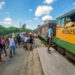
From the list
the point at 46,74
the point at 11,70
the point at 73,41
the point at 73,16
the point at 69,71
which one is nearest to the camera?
the point at 46,74

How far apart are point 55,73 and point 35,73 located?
92 centimetres

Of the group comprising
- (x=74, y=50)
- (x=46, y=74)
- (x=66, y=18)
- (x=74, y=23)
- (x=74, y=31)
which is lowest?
(x=46, y=74)

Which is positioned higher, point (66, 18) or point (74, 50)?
point (66, 18)

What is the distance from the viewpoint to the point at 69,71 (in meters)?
3.85

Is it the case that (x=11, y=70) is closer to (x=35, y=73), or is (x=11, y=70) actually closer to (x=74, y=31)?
(x=35, y=73)

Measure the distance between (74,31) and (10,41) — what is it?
14.5 feet

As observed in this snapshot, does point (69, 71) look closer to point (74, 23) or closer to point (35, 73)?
point (35, 73)

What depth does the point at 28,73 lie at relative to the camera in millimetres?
4141

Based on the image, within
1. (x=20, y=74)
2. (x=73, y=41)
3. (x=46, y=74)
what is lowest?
Answer: (x=20, y=74)

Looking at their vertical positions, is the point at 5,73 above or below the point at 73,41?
below

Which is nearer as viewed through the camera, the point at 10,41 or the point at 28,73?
the point at 28,73

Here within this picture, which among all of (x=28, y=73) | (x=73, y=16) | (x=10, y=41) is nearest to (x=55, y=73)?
(x=28, y=73)

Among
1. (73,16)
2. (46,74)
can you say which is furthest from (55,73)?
(73,16)

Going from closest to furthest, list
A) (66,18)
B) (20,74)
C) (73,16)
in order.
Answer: (20,74) → (73,16) → (66,18)
